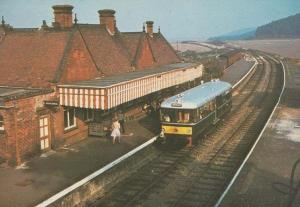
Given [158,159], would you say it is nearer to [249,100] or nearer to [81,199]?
[81,199]

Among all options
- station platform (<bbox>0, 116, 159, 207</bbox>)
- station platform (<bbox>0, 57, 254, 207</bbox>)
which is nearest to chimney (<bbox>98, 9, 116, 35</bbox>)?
station platform (<bbox>0, 57, 254, 207</bbox>)

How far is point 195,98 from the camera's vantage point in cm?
2250

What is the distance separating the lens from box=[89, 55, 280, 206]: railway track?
15836mm

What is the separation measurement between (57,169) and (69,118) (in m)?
4.74

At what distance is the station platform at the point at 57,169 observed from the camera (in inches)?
585

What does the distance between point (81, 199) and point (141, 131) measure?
32.9ft

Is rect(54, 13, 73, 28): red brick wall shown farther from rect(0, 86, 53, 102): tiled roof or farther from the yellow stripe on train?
the yellow stripe on train

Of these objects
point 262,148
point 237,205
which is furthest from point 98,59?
point 237,205

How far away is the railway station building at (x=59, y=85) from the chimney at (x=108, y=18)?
198 centimetres

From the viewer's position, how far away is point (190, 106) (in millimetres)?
21141

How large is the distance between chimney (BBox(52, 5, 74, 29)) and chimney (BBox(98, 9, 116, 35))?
6.72 metres

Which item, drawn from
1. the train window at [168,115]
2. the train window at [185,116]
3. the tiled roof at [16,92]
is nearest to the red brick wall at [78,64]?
the tiled roof at [16,92]

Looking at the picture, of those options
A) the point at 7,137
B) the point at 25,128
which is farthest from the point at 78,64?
the point at 7,137

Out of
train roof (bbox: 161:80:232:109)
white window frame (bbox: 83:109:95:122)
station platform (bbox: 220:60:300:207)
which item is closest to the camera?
station platform (bbox: 220:60:300:207)
